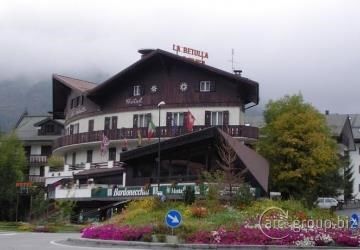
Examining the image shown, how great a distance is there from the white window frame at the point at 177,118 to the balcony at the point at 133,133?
990mm

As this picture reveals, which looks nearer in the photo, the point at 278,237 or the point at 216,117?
the point at 278,237

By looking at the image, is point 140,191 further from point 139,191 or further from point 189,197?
point 189,197

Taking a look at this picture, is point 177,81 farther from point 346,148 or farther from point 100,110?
point 346,148

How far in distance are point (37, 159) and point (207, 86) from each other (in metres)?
33.3

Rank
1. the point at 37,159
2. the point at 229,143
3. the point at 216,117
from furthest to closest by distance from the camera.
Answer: the point at 37,159, the point at 216,117, the point at 229,143

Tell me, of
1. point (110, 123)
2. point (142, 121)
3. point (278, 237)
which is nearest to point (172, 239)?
point (278, 237)

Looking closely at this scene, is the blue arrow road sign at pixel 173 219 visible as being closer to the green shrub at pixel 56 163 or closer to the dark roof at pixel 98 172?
the dark roof at pixel 98 172

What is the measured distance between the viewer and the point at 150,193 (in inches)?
1850

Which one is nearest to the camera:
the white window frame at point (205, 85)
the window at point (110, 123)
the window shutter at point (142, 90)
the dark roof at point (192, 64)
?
the dark roof at point (192, 64)

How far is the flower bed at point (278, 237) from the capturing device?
73.1ft

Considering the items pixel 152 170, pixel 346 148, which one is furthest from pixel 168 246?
pixel 346 148

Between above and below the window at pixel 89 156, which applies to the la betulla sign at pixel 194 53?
above

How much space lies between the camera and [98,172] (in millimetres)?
59094

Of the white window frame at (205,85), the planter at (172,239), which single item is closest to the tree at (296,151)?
the white window frame at (205,85)
